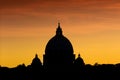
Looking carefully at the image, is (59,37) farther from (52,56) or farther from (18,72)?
(18,72)

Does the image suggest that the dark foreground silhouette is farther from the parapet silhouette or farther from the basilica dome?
the basilica dome

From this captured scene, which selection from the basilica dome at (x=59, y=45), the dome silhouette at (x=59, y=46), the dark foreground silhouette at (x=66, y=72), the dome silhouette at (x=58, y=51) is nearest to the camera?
the dark foreground silhouette at (x=66, y=72)

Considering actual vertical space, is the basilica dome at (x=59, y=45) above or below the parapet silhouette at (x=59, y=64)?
above

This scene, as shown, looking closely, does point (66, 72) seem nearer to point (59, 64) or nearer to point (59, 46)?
point (59, 64)

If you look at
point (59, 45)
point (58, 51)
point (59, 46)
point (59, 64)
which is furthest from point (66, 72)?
point (59, 45)

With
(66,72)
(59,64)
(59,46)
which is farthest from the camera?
(59,46)

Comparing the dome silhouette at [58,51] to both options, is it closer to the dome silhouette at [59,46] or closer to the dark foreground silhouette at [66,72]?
the dome silhouette at [59,46]

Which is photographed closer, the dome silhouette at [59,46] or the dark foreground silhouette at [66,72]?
the dark foreground silhouette at [66,72]

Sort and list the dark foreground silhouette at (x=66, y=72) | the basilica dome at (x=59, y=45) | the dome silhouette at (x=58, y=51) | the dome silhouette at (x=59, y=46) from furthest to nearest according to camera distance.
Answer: the dome silhouette at (x=59, y=46) < the basilica dome at (x=59, y=45) < the dome silhouette at (x=58, y=51) < the dark foreground silhouette at (x=66, y=72)

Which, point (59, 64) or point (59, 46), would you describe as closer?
point (59, 64)

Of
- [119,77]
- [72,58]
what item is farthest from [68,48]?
[119,77]

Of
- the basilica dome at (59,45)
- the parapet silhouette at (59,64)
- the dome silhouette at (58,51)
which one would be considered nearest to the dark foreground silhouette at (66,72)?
the parapet silhouette at (59,64)

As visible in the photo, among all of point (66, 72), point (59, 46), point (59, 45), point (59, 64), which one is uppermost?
point (59, 45)

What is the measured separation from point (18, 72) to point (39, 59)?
26258 mm
